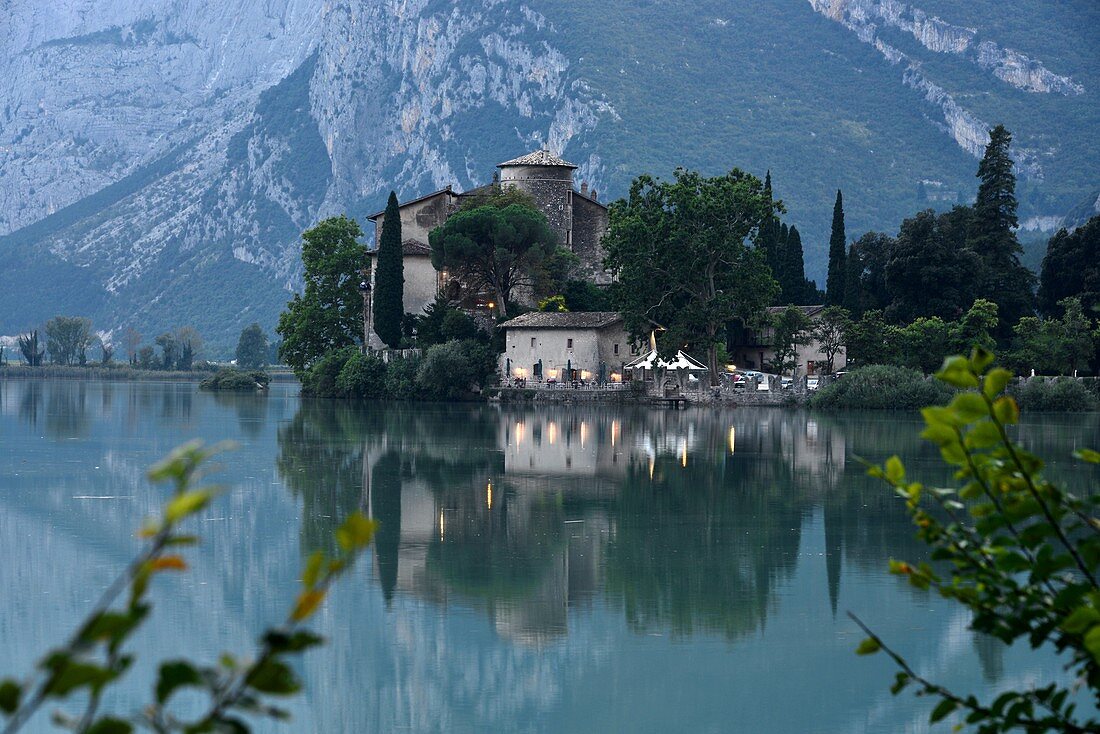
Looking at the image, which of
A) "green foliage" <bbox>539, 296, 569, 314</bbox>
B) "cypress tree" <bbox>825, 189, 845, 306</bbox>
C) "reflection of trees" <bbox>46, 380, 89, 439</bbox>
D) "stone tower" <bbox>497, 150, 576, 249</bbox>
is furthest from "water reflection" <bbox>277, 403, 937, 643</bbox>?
"stone tower" <bbox>497, 150, 576, 249</bbox>

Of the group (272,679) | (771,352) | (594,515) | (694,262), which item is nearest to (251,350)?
(771,352)

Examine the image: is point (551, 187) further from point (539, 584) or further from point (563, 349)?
point (539, 584)

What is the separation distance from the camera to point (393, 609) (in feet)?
49.4

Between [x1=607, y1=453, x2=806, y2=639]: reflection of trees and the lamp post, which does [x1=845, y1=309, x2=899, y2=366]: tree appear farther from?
[x1=607, y1=453, x2=806, y2=639]: reflection of trees

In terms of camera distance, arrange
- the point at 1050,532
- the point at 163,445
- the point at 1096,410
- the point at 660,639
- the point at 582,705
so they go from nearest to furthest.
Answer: the point at 1050,532 → the point at 582,705 → the point at 660,639 → the point at 163,445 → the point at 1096,410

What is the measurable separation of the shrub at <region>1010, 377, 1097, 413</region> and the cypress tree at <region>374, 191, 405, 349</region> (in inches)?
981

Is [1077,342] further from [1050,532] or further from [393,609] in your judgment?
[1050,532]

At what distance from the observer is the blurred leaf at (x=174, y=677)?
314 cm

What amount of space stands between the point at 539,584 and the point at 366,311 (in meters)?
56.1

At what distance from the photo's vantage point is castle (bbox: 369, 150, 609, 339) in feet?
241

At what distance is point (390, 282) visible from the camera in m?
65.9

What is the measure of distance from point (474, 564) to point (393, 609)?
9.30 ft

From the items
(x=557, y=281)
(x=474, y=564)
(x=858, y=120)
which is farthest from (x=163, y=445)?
(x=858, y=120)

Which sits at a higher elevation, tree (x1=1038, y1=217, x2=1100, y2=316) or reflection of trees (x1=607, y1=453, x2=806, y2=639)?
tree (x1=1038, y1=217, x2=1100, y2=316)
